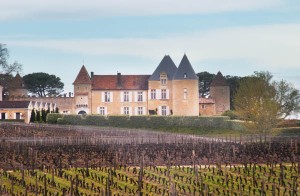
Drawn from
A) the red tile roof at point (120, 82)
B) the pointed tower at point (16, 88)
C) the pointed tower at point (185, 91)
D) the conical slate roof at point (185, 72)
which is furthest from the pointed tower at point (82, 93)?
the pointed tower at point (16, 88)

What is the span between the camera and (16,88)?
95188 mm

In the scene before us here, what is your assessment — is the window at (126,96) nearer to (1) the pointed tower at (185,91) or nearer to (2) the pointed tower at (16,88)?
(1) the pointed tower at (185,91)

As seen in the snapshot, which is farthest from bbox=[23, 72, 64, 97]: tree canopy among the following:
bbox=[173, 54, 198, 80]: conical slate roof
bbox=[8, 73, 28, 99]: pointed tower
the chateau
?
bbox=[173, 54, 198, 80]: conical slate roof

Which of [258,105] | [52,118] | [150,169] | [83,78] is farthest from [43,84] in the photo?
Answer: [150,169]

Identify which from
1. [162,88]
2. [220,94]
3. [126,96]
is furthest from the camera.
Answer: [220,94]

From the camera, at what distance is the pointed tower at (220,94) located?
88438mm

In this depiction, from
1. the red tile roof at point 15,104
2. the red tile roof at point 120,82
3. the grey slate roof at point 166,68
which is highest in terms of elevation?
the grey slate roof at point 166,68

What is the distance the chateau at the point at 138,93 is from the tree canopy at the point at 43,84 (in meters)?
34.8

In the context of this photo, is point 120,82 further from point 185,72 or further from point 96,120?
point 96,120

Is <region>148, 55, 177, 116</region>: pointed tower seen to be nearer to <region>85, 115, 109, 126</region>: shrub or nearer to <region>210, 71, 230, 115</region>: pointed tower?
<region>85, 115, 109, 126</region>: shrub

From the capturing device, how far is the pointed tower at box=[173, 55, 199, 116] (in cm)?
7762

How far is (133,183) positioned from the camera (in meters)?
30.4

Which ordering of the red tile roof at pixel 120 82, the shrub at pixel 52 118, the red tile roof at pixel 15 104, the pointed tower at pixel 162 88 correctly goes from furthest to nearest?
the red tile roof at pixel 120 82, the pointed tower at pixel 162 88, the red tile roof at pixel 15 104, the shrub at pixel 52 118

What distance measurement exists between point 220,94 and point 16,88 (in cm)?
2726
